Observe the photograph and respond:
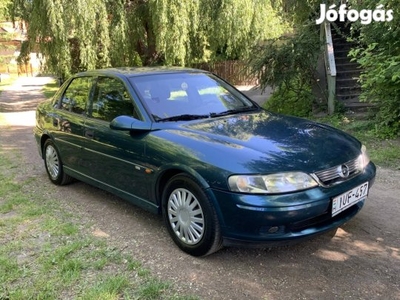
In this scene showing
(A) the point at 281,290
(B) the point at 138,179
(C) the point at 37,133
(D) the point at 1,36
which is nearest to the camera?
(A) the point at 281,290

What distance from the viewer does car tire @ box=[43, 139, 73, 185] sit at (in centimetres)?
528

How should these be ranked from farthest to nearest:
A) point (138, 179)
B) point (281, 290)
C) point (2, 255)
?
point (138, 179)
point (2, 255)
point (281, 290)

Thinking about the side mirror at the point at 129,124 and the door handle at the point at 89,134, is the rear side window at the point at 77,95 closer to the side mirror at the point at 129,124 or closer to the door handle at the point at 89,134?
the door handle at the point at 89,134

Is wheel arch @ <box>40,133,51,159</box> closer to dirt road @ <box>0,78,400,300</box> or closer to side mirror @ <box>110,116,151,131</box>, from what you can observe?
dirt road @ <box>0,78,400,300</box>

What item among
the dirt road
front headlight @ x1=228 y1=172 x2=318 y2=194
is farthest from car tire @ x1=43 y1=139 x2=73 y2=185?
front headlight @ x1=228 y1=172 x2=318 y2=194

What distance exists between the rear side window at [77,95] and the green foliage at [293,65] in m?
5.41

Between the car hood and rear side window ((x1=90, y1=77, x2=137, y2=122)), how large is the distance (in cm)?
71

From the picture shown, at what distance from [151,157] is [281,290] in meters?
1.58

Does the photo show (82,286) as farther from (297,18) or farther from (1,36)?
(1,36)

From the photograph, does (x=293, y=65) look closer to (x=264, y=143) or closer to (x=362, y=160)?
(x=362, y=160)

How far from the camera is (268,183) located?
115 inches

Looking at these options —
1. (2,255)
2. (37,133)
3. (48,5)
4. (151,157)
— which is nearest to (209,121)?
(151,157)

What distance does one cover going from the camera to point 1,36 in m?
17.8

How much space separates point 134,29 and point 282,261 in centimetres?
1334
